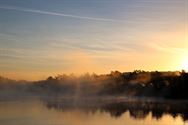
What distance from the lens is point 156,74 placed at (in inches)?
3802

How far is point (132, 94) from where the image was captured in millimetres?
91625

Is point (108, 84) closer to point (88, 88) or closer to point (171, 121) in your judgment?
point (88, 88)

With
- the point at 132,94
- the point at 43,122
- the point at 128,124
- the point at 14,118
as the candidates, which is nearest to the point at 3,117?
the point at 14,118

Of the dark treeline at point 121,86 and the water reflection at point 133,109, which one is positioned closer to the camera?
the water reflection at point 133,109

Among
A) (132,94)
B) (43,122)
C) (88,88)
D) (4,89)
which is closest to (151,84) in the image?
(132,94)

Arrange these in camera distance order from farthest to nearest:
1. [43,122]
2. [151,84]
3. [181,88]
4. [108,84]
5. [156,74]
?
1. [108,84]
2. [156,74]
3. [151,84]
4. [181,88]
5. [43,122]

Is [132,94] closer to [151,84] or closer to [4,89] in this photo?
[151,84]

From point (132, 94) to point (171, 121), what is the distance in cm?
5625

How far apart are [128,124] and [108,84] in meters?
72.8

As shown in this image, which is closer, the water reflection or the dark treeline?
the water reflection

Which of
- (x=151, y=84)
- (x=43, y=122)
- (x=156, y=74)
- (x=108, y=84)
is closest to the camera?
(x=43, y=122)

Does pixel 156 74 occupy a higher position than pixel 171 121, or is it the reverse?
pixel 156 74

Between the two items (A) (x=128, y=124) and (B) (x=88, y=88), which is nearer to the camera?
(A) (x=128, y=124)

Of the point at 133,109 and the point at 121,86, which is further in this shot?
the point at 121,86
